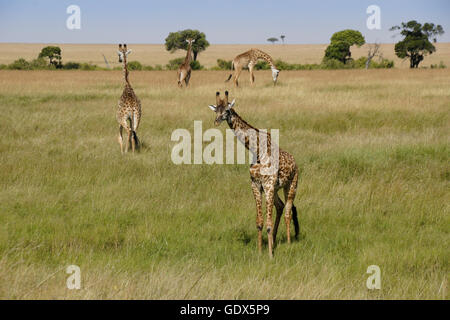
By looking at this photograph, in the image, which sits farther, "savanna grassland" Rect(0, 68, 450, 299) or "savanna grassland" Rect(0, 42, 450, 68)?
"savanna grassland" Rect(0, 42, 450, 68)

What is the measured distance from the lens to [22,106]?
701 inches

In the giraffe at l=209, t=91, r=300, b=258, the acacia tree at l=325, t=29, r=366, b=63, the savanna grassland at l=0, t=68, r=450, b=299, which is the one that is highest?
the acacia tree at l=325, t=29, r=366, b=63

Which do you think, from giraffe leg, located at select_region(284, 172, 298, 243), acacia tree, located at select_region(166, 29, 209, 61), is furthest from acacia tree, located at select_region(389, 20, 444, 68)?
giraffe leg, located at select_region(284, 172, 298, 243)

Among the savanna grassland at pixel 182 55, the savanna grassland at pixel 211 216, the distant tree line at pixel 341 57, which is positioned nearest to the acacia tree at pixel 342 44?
the distant tree line at pixel 341 57

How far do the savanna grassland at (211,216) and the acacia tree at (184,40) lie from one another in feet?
193

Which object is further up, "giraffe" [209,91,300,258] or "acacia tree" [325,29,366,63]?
"acacia tree" [325,29,366,63]

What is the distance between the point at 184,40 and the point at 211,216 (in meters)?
67.8

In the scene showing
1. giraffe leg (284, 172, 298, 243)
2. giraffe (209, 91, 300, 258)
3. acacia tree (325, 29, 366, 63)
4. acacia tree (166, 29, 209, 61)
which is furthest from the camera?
acacia tree (166, 29, 209, 61)

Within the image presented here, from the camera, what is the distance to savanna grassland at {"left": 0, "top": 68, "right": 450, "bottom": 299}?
4656 mm

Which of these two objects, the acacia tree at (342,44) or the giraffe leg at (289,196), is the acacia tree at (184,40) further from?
the giraffe leg at (289,196)

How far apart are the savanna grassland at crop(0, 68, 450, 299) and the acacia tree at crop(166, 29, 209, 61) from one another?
5895 cm

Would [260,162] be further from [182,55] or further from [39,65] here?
[182,55]

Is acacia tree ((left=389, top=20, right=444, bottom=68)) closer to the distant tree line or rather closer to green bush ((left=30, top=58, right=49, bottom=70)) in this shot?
the distant tree line
